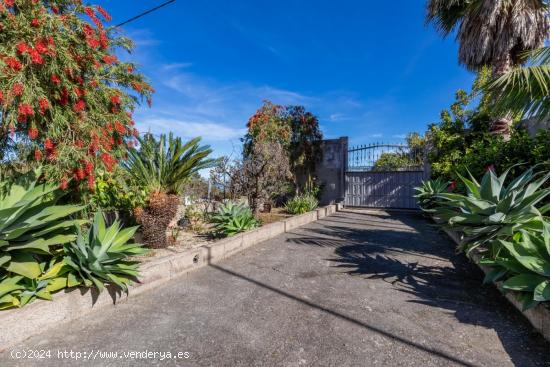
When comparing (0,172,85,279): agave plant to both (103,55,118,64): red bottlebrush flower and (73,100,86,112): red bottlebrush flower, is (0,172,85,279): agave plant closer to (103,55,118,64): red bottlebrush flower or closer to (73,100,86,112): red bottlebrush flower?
(73,100,86,112): red bottlebrush flower

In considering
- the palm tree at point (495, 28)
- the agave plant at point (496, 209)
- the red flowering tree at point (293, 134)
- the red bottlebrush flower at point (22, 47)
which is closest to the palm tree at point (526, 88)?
the agave plant at point (496, 209)

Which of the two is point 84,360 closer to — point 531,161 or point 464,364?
point 464,364

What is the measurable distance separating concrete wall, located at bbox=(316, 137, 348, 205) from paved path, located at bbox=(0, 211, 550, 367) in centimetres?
846

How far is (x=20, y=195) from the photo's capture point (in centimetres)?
278

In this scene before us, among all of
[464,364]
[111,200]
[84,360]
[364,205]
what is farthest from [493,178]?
[364,205]

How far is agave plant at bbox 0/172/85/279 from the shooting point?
7.85 ft

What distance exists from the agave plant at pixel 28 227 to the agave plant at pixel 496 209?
460 centimetres

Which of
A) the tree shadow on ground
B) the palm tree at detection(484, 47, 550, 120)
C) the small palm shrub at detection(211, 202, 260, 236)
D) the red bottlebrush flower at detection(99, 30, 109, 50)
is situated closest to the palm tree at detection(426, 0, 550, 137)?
the palm tree at detection(484, 47, 550, 120)

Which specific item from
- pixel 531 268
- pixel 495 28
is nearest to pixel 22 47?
pixel 531 268

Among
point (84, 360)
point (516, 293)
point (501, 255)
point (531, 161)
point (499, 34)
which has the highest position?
point (499, 34)

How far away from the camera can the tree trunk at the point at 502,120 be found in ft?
24.9

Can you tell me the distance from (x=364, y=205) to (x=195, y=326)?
11.2 metres

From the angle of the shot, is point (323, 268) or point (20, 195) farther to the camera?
point (323, 268)

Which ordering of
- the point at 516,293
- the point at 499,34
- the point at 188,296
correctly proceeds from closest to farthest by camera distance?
the point at 516,293
the point at 188,296
the point at 499,34
